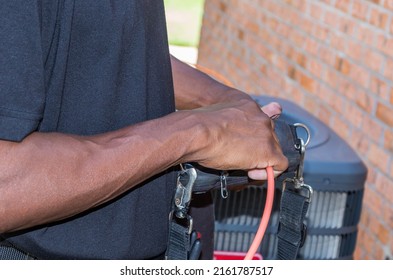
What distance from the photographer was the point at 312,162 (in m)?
2.61

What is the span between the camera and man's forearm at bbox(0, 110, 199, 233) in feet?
4.55

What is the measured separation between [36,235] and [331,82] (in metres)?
2.44

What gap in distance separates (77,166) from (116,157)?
77mm

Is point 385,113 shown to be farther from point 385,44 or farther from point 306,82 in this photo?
point 306,82

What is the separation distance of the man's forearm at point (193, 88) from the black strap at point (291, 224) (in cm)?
32

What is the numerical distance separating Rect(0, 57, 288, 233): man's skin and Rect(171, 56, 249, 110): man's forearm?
282mm

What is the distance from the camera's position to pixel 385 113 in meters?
3.36

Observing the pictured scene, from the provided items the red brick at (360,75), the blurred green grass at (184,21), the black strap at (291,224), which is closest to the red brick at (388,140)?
the red brick at (360,75)

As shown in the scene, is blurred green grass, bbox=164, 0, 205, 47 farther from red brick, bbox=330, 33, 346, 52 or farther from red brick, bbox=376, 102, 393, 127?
red brick, bbox=376, 102, 393, 127

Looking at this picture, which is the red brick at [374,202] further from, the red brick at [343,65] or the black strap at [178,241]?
the black strap at [178,241]

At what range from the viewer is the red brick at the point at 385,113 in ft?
10.9

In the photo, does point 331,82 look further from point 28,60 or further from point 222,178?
point 28,60

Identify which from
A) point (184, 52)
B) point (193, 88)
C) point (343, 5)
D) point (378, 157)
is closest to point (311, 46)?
point (343, 5)

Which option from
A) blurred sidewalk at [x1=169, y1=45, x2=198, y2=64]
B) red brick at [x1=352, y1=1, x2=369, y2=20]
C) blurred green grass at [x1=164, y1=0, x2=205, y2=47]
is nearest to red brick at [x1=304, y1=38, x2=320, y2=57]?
red brick at [x1=352, y1=1, x2=369, y2=20]
